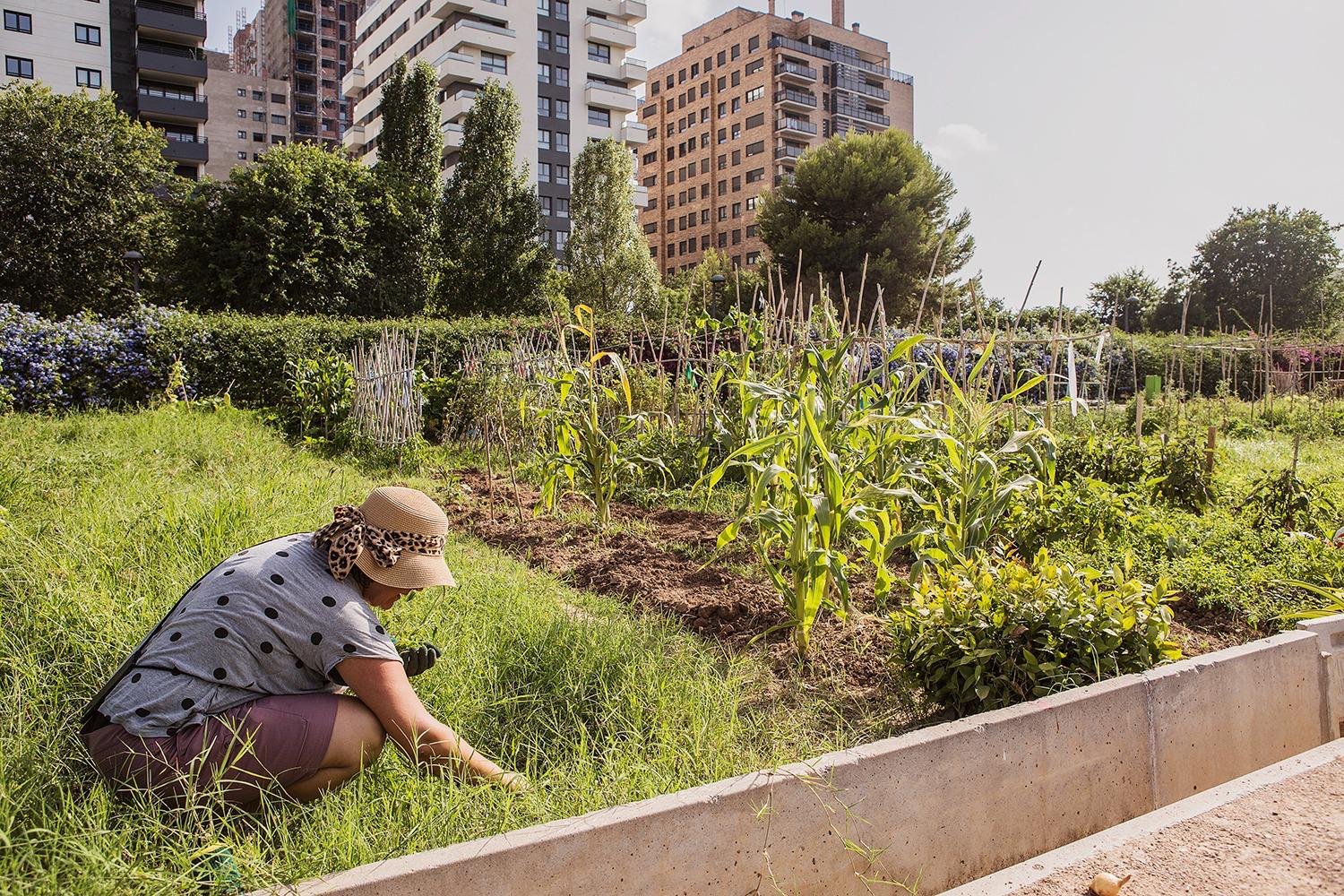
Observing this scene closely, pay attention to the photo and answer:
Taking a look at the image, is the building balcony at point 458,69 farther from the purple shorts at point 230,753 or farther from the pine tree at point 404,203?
the purple shorts at point 230,753

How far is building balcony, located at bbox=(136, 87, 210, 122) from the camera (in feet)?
151

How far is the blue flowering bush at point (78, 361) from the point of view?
1116 centimetres

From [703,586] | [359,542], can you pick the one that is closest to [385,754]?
[359,542]

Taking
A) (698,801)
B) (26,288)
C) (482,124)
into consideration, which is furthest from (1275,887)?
(482,124)

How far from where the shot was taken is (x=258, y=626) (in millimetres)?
2416

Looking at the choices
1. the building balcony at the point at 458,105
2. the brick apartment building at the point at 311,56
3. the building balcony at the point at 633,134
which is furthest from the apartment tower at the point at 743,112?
the brick apartment building at the point at 311,56

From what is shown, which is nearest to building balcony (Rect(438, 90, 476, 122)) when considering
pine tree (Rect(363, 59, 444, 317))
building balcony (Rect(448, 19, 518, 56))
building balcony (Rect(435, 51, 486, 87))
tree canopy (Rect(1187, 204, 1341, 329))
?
building balcony (Rect(435, 51, 486, 87))

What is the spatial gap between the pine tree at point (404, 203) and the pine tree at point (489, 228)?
2704 mm

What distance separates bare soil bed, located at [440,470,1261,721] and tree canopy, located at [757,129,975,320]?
2672 cm

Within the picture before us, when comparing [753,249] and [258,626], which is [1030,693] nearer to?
[258,626]

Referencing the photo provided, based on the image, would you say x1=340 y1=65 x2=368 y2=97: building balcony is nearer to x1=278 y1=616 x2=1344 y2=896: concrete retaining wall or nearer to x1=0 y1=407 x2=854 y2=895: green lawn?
x1=0 y1=407 x2=854 y2=895: green lawn

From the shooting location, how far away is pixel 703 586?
16.1ft

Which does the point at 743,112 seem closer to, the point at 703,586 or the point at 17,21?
the point at 17,21

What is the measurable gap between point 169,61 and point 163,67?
0.51 m
